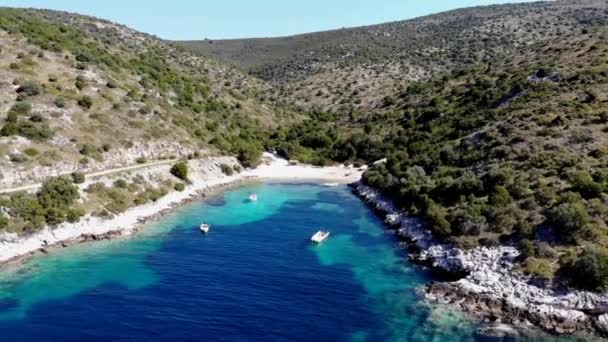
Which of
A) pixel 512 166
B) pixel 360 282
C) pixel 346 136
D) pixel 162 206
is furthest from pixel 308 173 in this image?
pixel 360 282

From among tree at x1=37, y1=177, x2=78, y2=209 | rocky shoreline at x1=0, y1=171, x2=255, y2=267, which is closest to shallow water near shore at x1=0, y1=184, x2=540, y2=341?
rocky shoreline at x1=0, y1=171, x2=255, y2=267

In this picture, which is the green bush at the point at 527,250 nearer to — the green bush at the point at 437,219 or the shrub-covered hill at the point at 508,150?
the shrub-covered hill at the point at 508,150

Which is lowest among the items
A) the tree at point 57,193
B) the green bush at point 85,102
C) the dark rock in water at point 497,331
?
the dark rock in water at point 497,331

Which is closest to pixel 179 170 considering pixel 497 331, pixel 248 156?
pixel 248 156

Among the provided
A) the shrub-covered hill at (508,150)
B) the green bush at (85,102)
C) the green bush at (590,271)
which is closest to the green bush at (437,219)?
the shrub-covered hill at (508,150)

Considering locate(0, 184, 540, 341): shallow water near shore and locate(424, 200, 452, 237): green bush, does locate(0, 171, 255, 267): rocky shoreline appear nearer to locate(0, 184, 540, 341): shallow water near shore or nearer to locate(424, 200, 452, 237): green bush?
locate(0, 184, 540, 341): shallow water near shore
